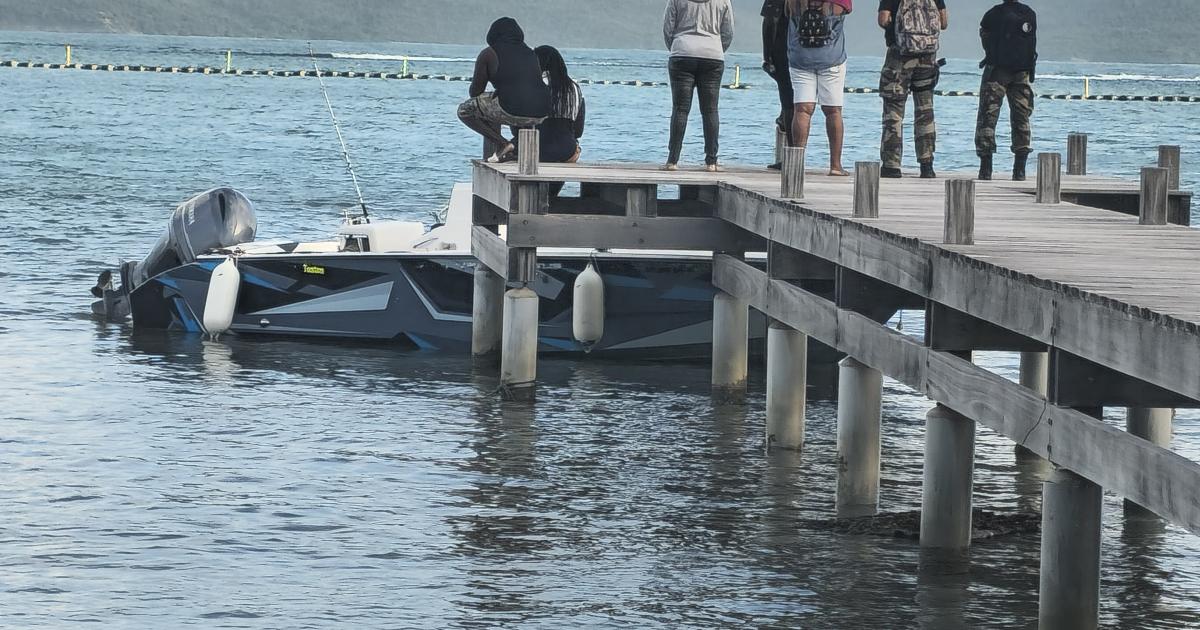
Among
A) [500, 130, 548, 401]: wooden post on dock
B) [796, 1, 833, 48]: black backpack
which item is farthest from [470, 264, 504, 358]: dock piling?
[796, 1, 833, 48]: black backpack

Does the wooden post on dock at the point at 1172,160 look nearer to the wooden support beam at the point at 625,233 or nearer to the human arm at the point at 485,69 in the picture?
the wooden support beam at the point at 625,233

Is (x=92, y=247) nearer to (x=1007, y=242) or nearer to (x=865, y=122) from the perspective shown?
(x=1007, y=242)

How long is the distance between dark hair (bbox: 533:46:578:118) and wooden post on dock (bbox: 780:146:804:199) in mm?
4085

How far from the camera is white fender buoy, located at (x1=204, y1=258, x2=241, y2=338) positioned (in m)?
19.2

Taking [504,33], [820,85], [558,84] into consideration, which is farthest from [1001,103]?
[504,33]

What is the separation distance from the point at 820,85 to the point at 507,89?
9.65ft

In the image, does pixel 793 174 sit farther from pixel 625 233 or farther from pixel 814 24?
pixel 625 233

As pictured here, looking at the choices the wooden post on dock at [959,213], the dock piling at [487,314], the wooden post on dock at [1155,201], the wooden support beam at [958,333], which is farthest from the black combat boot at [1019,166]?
the wooden post on dock at [959,213]

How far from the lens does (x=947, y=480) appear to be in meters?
10.5

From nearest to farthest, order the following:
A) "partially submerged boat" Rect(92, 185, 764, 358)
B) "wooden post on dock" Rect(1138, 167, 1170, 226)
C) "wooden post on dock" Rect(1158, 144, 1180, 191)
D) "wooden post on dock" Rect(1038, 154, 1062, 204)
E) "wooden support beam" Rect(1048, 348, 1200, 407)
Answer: "wooden support beam" Rect(1048, 348, 1200, 407), "wooden post on dock" Rect(1138, 167, 1170, 226), "wooden post on dock" Rect(1038, 154, 1062, 204), "wooden post on dock" Rect(1158, 144, 1180, 191), "partially submerged boat" Rect(92, 185, 764, 358)

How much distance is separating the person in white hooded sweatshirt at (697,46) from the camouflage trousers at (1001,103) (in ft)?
6.57

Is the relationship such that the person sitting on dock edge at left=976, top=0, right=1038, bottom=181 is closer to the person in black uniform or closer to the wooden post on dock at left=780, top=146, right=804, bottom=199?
the person in black uniform

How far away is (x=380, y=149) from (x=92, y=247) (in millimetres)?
33291

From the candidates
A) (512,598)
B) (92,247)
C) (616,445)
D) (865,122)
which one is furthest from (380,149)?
(512,598)
